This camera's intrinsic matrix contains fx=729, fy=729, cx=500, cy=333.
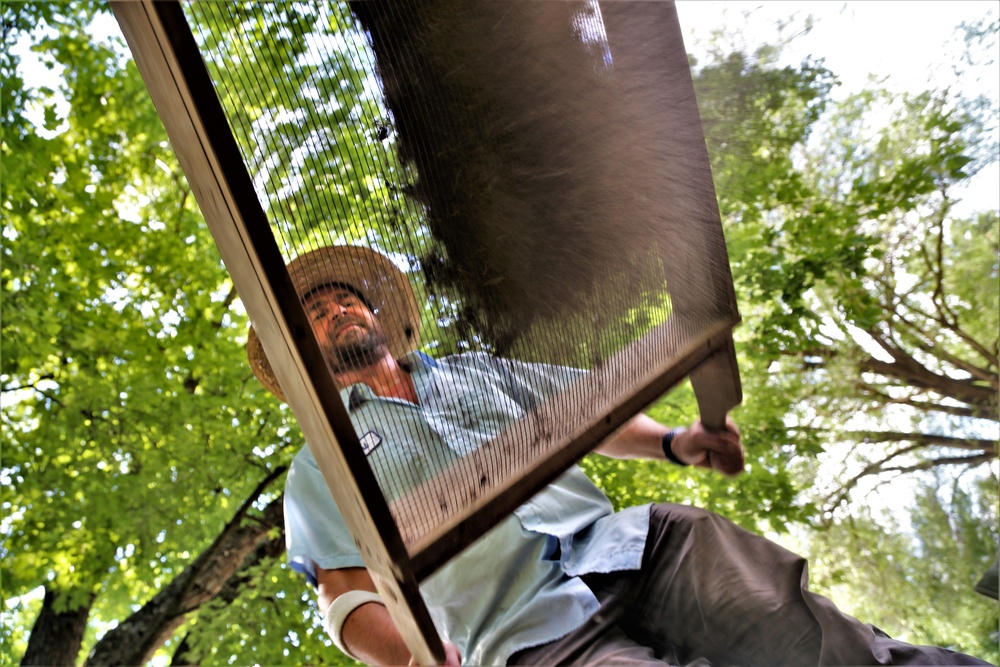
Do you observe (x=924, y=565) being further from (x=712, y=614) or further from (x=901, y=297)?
(x=712, y=614)

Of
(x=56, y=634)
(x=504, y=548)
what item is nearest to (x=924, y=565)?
(x=504, y=548)

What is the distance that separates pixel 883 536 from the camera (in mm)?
2727

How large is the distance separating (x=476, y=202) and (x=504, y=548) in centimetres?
66

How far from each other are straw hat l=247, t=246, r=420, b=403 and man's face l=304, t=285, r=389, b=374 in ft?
0.04

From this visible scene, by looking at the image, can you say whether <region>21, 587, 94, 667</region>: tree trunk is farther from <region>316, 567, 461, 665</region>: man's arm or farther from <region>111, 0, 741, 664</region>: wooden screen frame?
<region>111, 0, 741, 664</region>: wooden screen frame

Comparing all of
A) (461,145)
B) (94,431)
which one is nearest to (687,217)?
(461,145)

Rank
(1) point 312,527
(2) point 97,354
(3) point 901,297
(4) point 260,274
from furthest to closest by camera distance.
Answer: (2) point 97,354
(3) point 901,297
(1) point 312,527
(4) point 260,274

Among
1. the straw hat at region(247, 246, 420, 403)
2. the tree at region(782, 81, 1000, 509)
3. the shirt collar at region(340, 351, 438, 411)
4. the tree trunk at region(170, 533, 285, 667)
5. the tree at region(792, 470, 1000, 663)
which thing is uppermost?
the straw hat at region(247, 246, 420, 403)

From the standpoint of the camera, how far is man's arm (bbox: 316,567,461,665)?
1.15m

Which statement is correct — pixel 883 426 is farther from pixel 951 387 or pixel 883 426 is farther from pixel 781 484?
pixel 781 484

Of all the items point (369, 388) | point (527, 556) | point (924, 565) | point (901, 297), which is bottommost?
point (924, 565)

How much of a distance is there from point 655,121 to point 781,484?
200cm

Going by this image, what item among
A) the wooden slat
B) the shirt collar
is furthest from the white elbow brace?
the shirt collar

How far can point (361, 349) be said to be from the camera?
36.2 inches
